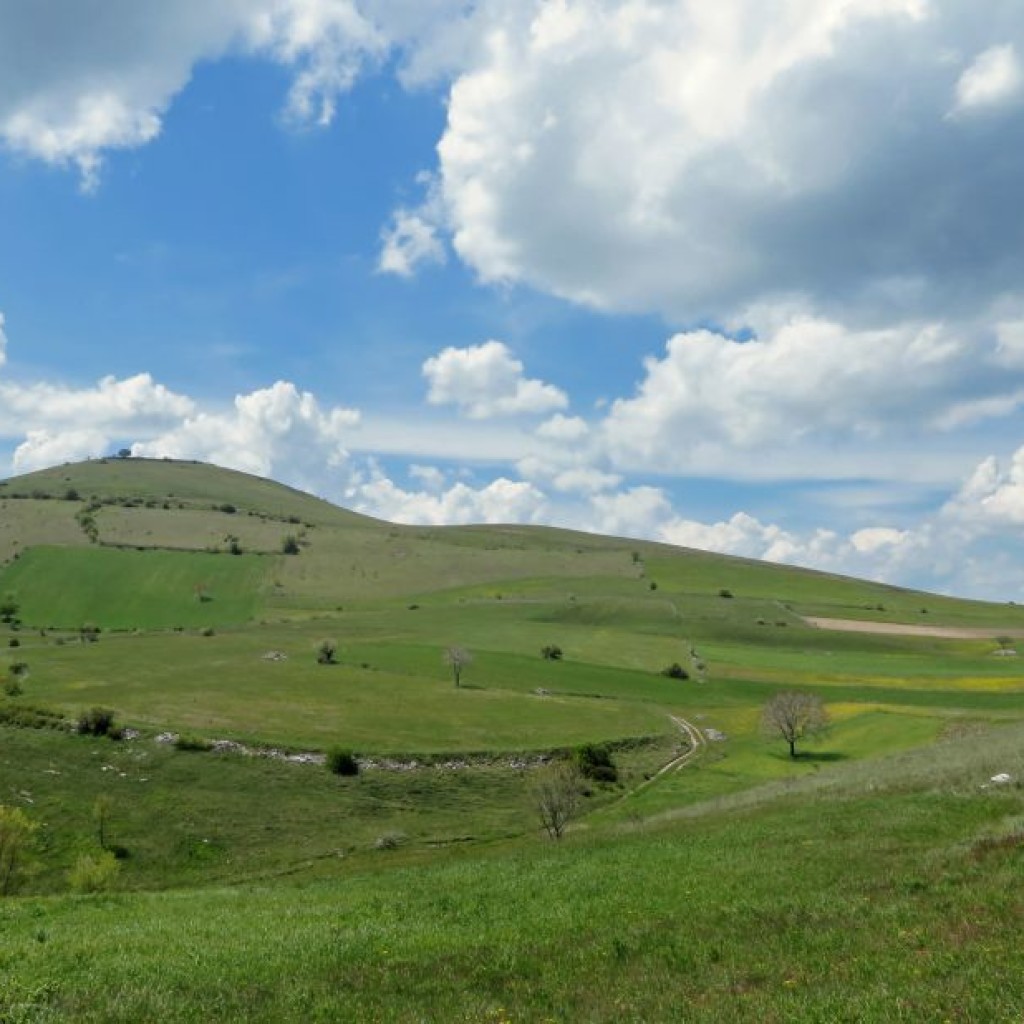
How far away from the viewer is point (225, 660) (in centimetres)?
11644

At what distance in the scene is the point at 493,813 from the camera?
224ft

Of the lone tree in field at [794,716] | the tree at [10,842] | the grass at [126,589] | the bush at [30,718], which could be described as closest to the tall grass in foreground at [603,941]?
the tree at [10,842]

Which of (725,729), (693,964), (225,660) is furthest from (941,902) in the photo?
(225,660)

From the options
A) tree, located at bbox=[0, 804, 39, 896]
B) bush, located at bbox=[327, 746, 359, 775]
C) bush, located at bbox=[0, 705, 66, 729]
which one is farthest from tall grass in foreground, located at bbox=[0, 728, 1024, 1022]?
bush, located at bbox=[0, 705, 66, 729]

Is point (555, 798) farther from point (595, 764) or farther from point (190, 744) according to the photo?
point (190, 744)

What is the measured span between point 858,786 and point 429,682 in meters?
78.5

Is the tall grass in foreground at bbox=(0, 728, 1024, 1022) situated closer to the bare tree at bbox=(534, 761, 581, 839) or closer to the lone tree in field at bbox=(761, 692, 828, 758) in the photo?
the bare tree at bbox=(534, 761, 581, 839)

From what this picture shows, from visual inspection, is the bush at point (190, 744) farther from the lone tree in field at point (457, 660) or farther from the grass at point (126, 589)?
the grass at point (126, 589)

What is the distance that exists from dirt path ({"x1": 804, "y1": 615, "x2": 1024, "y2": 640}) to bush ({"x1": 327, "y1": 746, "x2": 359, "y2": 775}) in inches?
4463

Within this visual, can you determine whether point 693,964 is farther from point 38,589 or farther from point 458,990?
point 38,589

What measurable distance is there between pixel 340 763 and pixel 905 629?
5228 inches

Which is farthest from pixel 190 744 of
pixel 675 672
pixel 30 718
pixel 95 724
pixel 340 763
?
pixel 675 672

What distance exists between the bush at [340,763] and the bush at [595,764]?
67.6 feet

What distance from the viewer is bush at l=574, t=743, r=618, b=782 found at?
77438 mm
